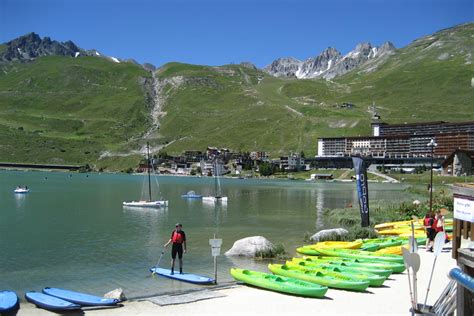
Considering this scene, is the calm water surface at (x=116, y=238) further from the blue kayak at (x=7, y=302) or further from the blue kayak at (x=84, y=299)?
the blue kayak at (x=7, y=302)

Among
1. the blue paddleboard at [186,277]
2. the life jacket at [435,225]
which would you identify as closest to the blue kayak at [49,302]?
the blue paddleboard at [186,277]

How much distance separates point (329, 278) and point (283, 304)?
3.60m

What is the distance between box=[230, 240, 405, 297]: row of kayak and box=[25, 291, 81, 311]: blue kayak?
779cm

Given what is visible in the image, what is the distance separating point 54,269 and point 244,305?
55.3 feet

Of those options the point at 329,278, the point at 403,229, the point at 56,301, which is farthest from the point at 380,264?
the point at 403,229

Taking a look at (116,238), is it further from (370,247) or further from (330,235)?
(370,247)

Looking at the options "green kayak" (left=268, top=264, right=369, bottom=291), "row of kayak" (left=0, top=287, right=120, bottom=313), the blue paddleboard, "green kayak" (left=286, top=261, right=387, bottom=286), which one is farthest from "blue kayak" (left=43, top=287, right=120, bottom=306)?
"green kayak" (left=286, top=261, right=387, bottom=286)

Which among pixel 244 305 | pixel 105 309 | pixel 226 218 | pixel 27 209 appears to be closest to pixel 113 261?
pixel 105 309

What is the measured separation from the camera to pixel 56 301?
2080cm

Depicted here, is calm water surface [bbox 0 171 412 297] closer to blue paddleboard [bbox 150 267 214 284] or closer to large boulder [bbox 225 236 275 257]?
blue paddleboard [bbox 150 267 214 284]

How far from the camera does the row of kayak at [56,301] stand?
65.8ft

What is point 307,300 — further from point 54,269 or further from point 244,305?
point 54,269

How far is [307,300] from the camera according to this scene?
67.1 feet

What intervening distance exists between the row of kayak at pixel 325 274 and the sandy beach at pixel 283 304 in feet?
1.13
